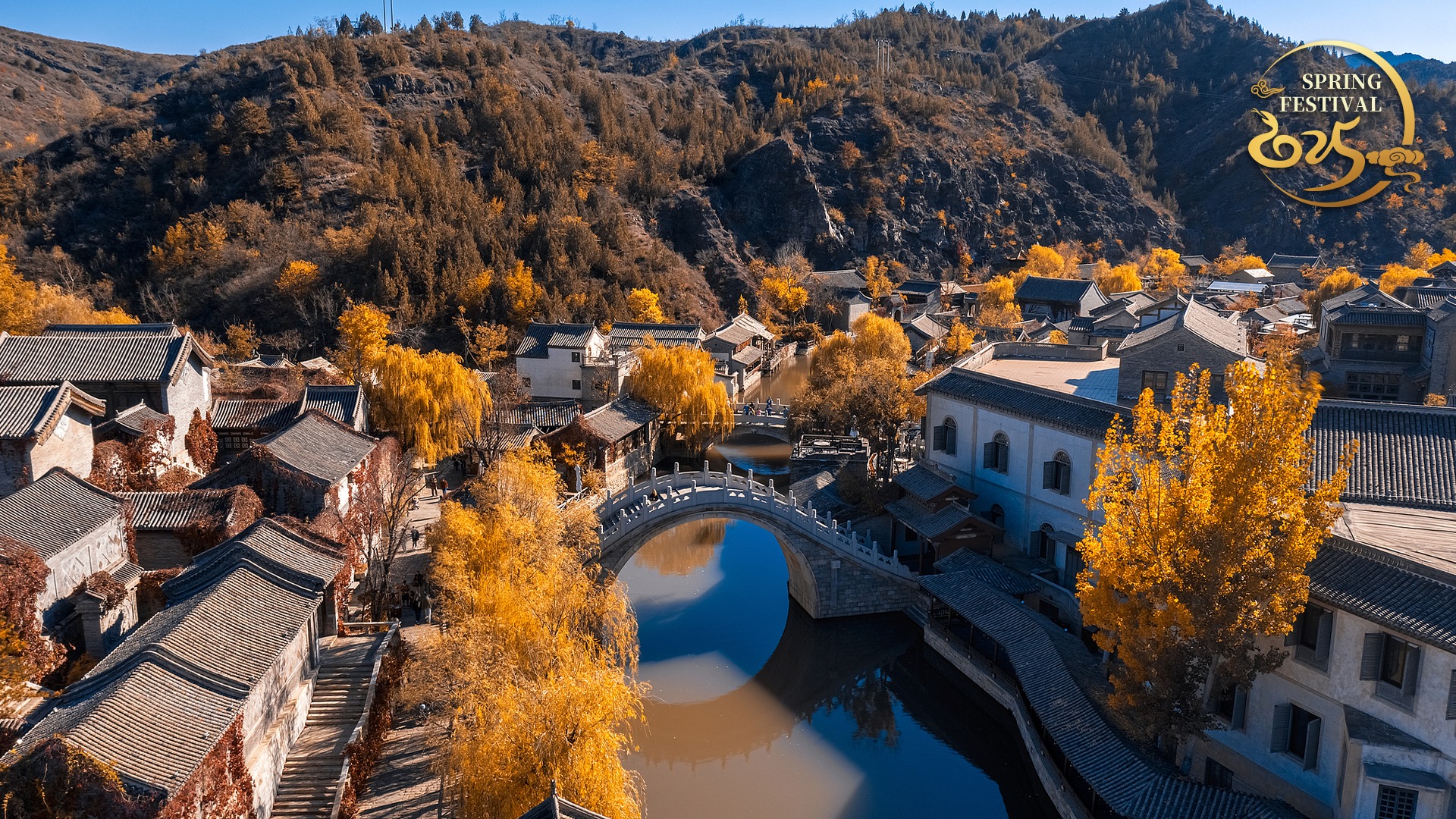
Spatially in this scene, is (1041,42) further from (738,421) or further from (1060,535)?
(1060,535)

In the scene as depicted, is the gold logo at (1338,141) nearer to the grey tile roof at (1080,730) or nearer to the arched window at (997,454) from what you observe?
the arched window at (997,454)

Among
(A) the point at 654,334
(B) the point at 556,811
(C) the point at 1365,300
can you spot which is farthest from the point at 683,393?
(C) the point at 1365,300

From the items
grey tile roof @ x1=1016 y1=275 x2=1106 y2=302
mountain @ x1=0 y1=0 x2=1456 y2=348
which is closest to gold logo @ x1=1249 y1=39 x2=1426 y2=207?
mountain @ x1=0 y1=0 x2=1456 y2=348

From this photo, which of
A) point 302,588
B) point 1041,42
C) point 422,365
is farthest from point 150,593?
point 1041,42

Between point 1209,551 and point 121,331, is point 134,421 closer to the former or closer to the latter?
point 121,331

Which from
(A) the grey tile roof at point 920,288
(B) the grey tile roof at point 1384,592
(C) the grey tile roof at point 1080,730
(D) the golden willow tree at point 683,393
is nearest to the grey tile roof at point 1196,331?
(C) the grey tile roof at point 1080,730
